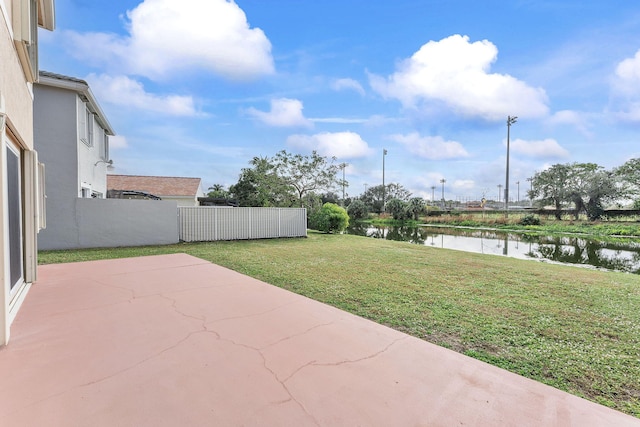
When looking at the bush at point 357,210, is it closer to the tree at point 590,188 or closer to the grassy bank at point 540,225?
the grassy bank at point 540,225

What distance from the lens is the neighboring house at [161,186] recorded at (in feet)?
65.3

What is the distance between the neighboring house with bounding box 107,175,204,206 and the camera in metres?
19.9

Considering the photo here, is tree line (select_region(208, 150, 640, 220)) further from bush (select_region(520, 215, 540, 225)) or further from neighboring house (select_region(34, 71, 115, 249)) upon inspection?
neighboring house (select_region(34, 71, 115, 249))

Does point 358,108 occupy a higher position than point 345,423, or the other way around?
point 358,108

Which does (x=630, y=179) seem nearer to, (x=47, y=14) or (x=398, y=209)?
(x=398, y=209)

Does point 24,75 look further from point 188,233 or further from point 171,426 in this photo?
point 188,233

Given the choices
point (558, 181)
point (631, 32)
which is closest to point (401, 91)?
point (631, 32)

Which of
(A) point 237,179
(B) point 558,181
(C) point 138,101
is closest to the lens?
(C) point 138,101

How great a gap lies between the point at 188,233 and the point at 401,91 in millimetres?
10266

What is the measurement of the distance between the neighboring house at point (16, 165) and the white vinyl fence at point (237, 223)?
5.55 meters

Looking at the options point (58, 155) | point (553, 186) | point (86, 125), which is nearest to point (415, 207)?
point (553, 186)

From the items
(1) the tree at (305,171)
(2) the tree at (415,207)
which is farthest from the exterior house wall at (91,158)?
(2) the tree at (415,207)

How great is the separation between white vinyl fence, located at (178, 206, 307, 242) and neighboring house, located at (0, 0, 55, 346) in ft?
18.2

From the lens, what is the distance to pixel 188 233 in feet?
32.4
